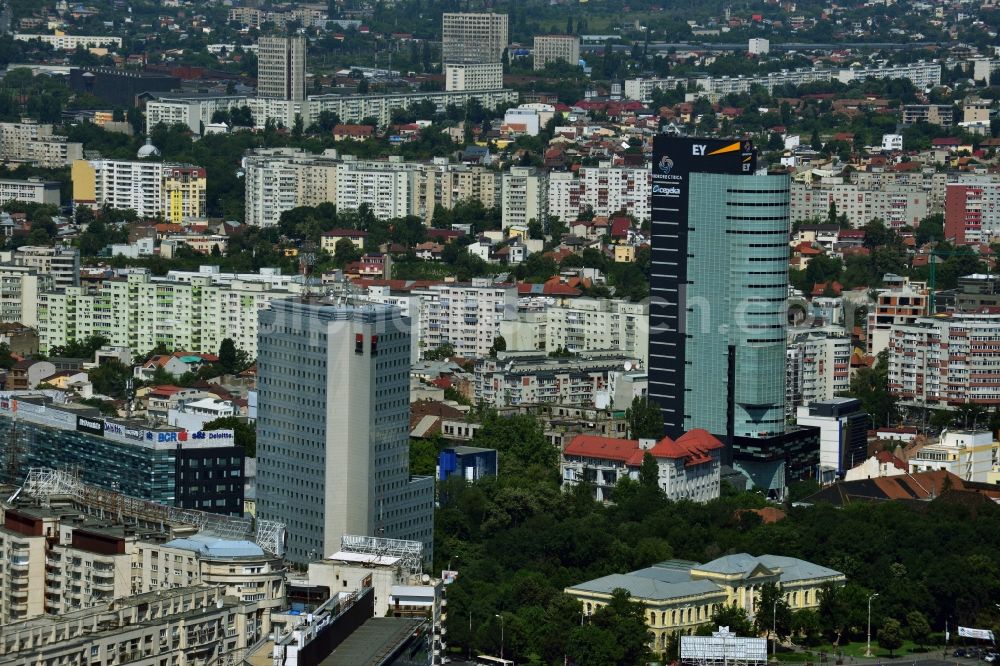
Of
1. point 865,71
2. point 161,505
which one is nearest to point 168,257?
point 161,505

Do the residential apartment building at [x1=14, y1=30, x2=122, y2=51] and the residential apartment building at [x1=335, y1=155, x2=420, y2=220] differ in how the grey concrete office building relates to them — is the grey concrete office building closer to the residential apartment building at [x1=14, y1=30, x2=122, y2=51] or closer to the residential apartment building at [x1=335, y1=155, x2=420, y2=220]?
the residential apartment building at [x1=335, y1=155, x2=420, y2=220]

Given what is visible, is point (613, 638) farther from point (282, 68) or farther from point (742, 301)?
point (282, 68)

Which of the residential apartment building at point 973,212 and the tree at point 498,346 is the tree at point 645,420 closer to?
the tree at point 498,346

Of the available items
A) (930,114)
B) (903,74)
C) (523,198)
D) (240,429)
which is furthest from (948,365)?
(903,74)

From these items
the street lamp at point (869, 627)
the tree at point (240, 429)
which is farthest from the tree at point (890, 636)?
the tree at point (240, 429)

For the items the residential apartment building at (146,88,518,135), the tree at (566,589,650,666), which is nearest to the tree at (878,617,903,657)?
the tree at (566,589,650,666)
